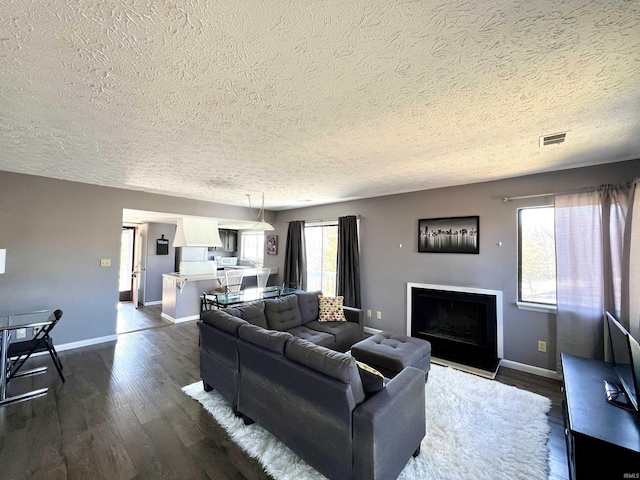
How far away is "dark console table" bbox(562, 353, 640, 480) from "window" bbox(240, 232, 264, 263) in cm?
747

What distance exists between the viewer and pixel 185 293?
537cm

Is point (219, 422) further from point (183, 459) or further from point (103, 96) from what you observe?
point (103, 96)

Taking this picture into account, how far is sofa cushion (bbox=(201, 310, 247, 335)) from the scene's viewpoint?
241 centimetres

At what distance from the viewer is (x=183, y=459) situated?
1.88 meters

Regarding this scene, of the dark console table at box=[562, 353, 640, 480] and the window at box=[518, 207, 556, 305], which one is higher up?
the window at box=[518, 207, 556, 305]

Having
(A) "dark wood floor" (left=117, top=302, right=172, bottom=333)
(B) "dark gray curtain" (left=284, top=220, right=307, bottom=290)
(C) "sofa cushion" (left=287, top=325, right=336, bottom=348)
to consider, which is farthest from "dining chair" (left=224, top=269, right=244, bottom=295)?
(C) "sofa cushion" (left=287, top=325, right=336, bottom=348)

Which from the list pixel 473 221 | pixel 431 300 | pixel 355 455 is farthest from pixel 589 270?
pixel 355 455

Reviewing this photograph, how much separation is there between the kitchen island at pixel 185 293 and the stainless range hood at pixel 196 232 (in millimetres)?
735

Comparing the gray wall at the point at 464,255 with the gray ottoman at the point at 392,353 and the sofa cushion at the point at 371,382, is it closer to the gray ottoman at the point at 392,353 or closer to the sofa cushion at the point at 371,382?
the gray ottoman at the point at 392,353

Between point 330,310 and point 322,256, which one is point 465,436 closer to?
point 330,310

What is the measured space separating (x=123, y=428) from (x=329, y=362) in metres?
2.02

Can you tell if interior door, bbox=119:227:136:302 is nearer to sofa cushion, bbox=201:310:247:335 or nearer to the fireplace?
sofa cushion, bbox=201:310:247:335

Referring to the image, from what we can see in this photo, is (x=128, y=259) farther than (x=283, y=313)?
Yes

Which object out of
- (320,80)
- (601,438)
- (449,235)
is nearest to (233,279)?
(449,235)
